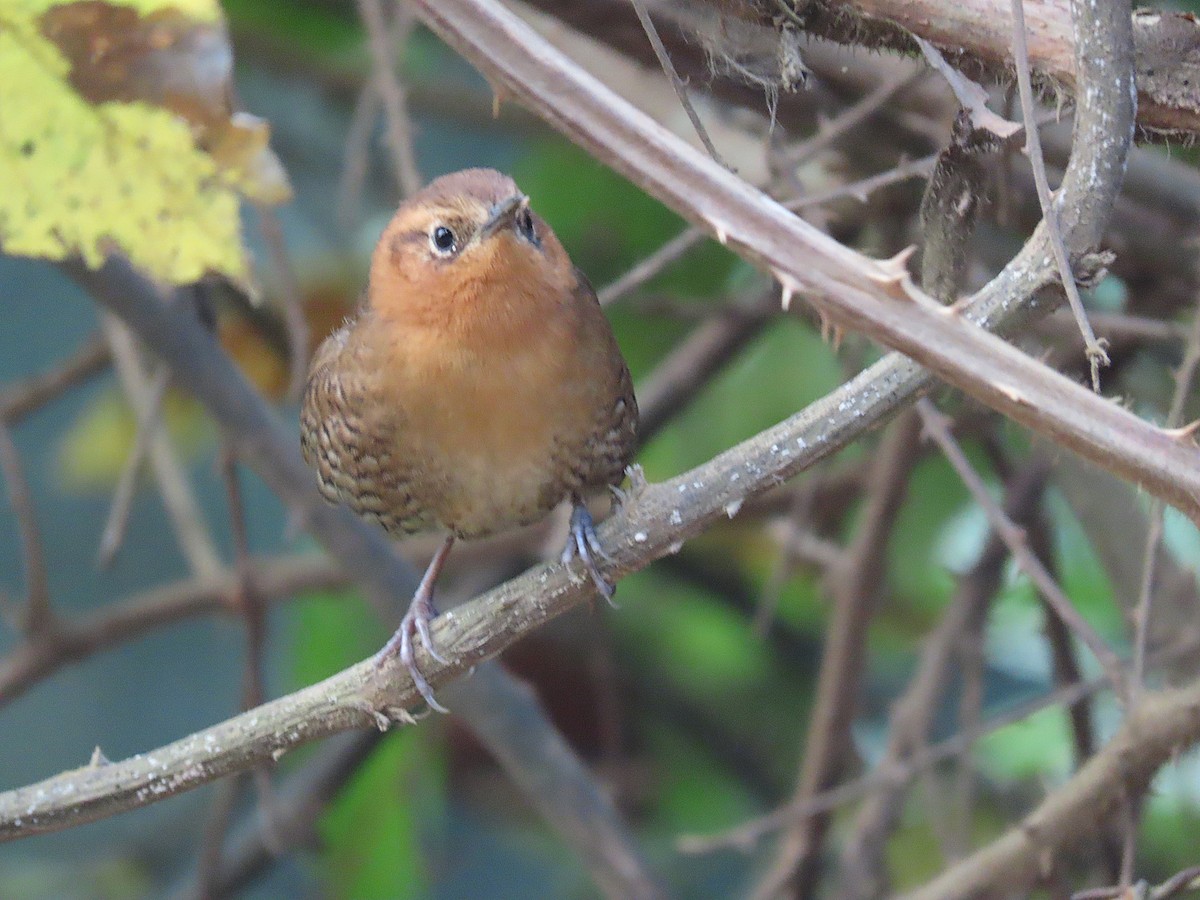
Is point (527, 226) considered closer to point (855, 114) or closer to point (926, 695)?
point (855, 114)

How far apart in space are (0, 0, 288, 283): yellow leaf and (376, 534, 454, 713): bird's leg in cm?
54

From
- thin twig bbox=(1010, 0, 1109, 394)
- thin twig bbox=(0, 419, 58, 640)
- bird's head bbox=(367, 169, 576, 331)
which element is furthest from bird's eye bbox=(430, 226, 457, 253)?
thin twig bbox=(0, 419, 58, 640)

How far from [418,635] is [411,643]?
0.12ft

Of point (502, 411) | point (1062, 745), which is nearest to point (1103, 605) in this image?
point (1062, 745)

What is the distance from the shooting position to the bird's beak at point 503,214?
1.89m

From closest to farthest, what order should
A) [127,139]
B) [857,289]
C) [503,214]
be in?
[857,289]
[127,139]
[503,214]

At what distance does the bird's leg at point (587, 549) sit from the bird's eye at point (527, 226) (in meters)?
0.39

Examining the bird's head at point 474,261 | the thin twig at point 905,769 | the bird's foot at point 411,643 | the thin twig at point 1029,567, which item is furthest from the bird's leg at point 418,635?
the thin twig at point 1029,567

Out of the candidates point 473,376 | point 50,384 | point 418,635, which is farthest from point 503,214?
point 50,384

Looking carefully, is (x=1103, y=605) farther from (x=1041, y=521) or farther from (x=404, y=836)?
(x=404, y=836)

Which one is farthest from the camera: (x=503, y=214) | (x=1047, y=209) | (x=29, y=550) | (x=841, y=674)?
(x=841, y=674)

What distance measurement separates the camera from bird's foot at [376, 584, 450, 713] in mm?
1819

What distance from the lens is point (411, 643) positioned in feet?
6.49

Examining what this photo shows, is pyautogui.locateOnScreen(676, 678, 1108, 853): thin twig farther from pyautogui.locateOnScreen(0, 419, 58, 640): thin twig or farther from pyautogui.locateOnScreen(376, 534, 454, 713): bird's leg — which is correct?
pyautogui.locateOnScreen(0, 419, 58, 640): thin twig
